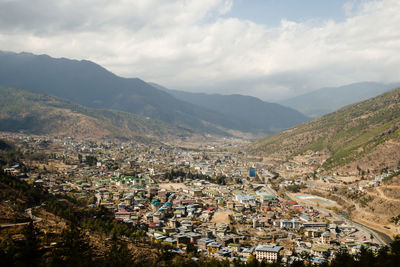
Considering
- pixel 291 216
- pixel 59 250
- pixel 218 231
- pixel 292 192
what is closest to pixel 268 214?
pixel 291 216

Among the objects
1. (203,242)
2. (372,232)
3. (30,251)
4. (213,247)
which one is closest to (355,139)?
(372,232)

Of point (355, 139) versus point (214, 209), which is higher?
point (355, 139)

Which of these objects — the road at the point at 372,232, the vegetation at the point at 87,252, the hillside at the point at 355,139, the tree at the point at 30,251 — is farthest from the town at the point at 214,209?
the tree at the point at 30,251

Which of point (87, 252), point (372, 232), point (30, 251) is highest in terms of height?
point (30, 251)

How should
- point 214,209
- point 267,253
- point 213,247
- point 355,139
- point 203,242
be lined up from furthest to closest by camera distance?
point 355,139 → point 214,209 → point 203,242 → point 213,247 → point 267,253

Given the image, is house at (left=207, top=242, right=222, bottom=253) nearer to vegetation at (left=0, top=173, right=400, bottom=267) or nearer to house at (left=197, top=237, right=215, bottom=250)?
house at (left=197, top=237, right=215, bottom=250)

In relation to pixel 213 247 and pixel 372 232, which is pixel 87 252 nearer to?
pixel 213 247

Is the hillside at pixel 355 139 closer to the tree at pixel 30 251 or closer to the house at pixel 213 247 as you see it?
the house at pixel 213 247

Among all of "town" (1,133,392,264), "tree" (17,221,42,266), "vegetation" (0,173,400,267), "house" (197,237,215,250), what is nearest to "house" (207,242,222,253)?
"town" (1,133,392,264)
